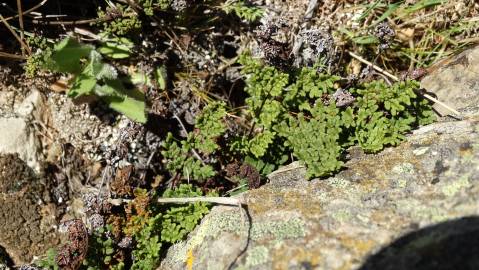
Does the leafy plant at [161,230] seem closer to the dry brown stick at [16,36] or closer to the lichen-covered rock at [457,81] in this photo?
the dry brown stick at [16,36]

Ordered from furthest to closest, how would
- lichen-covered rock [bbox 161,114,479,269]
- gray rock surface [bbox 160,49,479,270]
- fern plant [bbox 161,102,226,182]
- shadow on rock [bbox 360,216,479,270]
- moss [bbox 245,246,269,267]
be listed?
fern plant [bbox 161,102,226,182] → moss [bbox 245,246,269,267] → lichen-covered rock [bbox 161,114,479,269] → gray rock surface [bbox 160,49,479,270] → shadow on rock [bbox 360,216,479,270]

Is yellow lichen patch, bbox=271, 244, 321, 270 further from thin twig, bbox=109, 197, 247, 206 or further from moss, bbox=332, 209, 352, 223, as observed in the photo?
thin twig, bbox=109, 197, 247, 206

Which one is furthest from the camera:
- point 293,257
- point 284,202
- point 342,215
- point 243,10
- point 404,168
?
point 243,10

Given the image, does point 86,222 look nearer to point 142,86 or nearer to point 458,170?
point 142,86

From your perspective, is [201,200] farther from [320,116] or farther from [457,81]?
[457,81]

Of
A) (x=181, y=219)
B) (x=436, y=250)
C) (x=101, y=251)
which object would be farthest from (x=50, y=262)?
(x=436, y=250)

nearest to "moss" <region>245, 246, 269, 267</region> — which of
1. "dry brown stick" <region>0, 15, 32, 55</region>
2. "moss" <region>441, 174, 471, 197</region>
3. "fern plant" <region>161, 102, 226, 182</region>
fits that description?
"fern plant" <region>161, 102, 226, 182</region>
